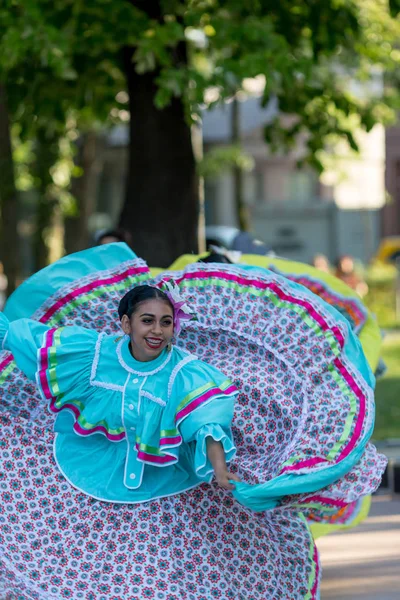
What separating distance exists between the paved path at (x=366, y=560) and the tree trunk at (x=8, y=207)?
15.1 ft

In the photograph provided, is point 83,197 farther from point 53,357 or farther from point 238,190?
point 53,357

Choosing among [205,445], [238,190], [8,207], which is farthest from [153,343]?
[238,190]

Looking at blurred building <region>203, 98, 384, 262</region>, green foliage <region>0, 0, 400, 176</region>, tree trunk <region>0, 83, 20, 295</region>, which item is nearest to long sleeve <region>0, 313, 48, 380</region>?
green foliage <region>0, 0, 400, 176</region>

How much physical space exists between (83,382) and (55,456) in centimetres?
36

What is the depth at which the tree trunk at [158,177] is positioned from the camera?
30.0 feet

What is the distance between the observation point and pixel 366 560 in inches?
235

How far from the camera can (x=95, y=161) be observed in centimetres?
1734

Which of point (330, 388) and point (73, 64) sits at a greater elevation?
point (73, 64)

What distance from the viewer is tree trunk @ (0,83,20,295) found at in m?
10.3

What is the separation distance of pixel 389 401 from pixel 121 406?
6.78 metres

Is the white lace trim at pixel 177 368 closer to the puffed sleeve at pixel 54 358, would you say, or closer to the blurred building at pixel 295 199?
the puffed sleeve at pixel 54 358

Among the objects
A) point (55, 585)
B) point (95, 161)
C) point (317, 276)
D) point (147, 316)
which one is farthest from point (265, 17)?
point (95, 161)

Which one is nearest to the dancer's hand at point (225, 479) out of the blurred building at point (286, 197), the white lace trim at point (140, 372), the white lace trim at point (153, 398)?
the white lace trim at point (153, 398)

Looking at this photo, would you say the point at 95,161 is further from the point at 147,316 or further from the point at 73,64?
the point at 147,316
